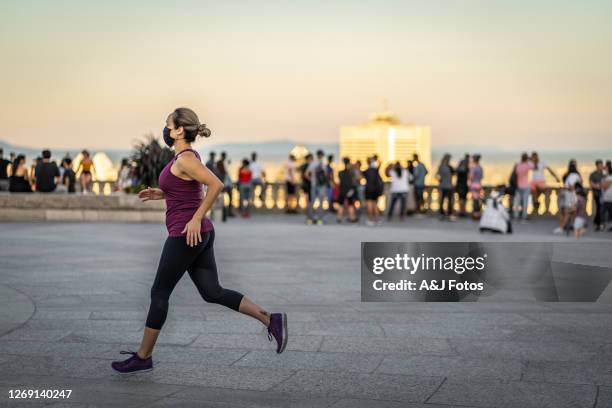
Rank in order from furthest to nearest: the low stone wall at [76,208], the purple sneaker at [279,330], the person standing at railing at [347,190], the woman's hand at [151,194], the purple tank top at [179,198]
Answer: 1. the person standing at railing at [347,190]
2. the low stone wall at [76,208]
3. the purple sneaker at [279,330]
4. the woman's hand at [151,194]
5. the purple tank top at [179,198]

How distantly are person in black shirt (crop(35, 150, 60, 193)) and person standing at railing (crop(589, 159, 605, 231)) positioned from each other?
11788 millimetres

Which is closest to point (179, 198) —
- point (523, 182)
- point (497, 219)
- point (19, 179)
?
point (497, 219)

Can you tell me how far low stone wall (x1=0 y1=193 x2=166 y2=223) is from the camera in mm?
20969

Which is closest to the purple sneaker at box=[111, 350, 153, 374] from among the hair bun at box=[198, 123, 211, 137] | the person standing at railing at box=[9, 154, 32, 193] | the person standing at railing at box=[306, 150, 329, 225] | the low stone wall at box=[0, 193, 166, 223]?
the hair bun at box=[198, 123, 211, 137]

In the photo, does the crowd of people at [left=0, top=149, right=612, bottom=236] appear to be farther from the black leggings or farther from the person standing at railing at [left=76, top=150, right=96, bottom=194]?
the black leggings

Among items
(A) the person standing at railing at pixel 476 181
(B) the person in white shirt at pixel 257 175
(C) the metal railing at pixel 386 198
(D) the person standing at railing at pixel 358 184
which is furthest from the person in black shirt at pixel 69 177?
(A) the person standing at railing at pixel 476 181

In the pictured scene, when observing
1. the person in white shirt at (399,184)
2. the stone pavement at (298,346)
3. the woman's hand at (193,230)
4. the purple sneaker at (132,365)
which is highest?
the woman's hand at (193,230)

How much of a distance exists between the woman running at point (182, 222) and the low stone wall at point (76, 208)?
1489 cm

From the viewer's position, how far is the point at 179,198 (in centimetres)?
590

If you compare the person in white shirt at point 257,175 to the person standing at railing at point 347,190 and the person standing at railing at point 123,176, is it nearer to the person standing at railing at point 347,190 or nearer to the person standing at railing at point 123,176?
the person standing at railing at point 123,176

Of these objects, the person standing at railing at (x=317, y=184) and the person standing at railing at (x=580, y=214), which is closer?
the person standing at railing at (x=580, y=214)

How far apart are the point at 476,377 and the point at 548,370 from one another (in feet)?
1.73

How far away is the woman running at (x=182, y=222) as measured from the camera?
5.81 metres

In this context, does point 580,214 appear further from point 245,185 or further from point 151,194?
point 151,194
